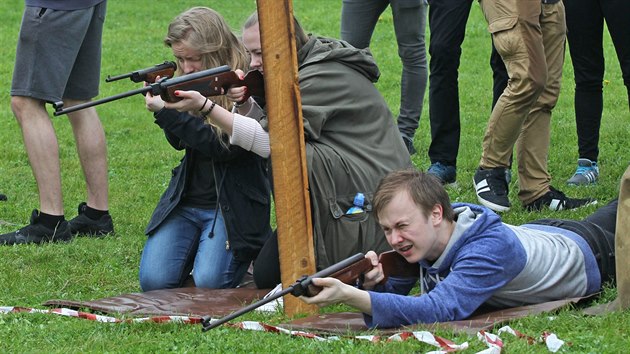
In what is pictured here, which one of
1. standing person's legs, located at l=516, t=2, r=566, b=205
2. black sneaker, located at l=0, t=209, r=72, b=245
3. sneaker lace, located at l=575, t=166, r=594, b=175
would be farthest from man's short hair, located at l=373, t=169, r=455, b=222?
sneaker lace, located at l=575, t=166, r=594, b=175

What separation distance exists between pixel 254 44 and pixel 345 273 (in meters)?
1.57

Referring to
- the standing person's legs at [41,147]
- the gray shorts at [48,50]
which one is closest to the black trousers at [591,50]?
the gray shorts at [48,50]

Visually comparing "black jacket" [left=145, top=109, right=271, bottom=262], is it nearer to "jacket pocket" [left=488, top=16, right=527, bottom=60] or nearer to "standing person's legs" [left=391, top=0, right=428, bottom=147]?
"jacket pocket" [left=488, top=16, right=527, bottom=60]

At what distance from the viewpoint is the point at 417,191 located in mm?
4625

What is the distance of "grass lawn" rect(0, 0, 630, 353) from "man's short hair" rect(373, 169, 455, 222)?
54 cm

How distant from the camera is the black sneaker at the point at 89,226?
7.19 metres

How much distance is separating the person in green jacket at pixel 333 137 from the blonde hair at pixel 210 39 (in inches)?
9.4

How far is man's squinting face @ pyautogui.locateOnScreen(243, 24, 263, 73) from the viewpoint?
5535mm

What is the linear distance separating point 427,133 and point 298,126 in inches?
213

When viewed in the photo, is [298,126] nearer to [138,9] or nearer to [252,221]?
[252,221]

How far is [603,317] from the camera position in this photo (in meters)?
4.52

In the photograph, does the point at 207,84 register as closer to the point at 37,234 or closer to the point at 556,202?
the point at 37,234

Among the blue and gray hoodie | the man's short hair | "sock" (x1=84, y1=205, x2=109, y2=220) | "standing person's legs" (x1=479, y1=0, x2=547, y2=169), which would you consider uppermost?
"standing person's legs" (x1=479, y1=0, x2=547, y2=169)

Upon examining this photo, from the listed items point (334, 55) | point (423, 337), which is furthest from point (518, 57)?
point (423, 337)
